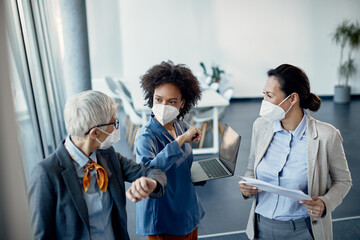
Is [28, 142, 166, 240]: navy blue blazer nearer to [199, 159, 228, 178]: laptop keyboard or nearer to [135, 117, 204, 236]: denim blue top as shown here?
[135, 117, 204, 236]: denim blue top

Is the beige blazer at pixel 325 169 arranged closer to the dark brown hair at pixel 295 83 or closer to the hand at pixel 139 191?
the dark brown hair at pixel 295 83

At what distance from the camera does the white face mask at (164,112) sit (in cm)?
176

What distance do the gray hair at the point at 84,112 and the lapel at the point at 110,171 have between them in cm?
15

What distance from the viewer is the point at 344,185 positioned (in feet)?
5.31

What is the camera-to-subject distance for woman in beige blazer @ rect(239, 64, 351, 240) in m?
1.61

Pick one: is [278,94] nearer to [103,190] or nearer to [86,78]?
[103,190]

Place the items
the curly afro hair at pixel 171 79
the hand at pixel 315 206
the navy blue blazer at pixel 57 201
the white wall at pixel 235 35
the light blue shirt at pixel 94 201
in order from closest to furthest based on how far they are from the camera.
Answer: the navy blue blazer at pixel 57 201 < the light blue shirt at pixel 94 201 < the hand at pixel 315 206 < the curly afro hair at pixel 171 79 < the white wall at pixel 235 35

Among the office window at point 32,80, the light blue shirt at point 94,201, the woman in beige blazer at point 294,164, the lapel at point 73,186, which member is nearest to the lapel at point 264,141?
the woman in beige blazer at point 294,164

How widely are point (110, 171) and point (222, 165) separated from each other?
782mm

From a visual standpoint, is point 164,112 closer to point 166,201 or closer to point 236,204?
point 166,201

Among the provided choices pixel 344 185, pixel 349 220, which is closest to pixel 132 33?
pixel 349 220

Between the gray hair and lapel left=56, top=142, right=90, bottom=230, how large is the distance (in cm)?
11

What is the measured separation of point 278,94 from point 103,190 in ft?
3.34

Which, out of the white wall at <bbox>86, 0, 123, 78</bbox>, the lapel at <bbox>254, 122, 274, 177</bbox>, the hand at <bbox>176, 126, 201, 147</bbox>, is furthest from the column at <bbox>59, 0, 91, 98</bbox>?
the white wall at <bbox>86, 0, 123, 78</bbox>
